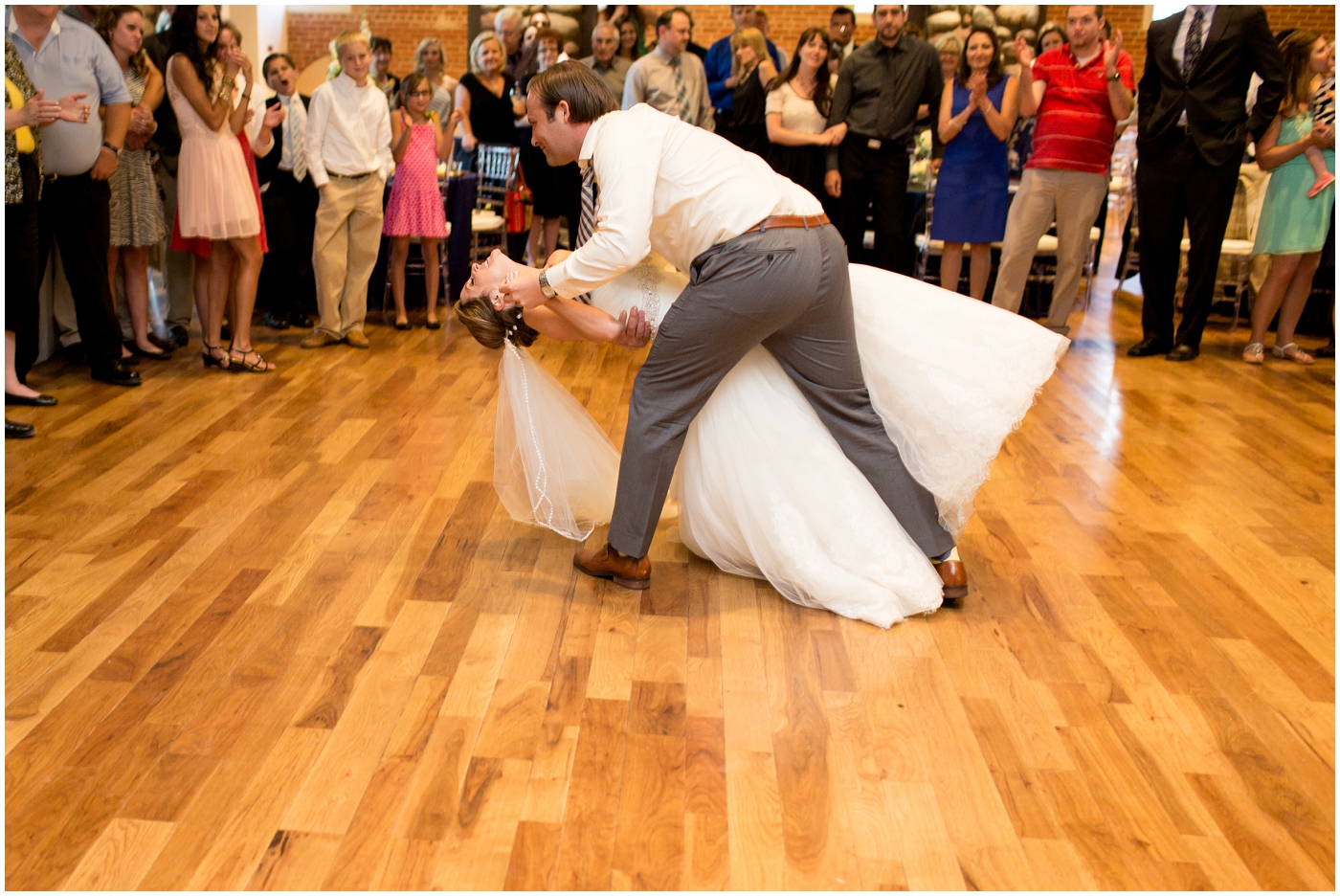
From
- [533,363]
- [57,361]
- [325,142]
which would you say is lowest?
[57,361]

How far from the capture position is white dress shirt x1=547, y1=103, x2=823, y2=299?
2529mm

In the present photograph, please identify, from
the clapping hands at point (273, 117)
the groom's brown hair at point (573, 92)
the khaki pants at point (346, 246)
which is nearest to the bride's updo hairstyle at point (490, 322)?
the groom's brown hair at point (573, 92)

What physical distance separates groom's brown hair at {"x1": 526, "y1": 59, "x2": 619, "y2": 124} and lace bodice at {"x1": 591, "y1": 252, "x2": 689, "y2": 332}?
0.42 m

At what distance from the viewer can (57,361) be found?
501 cm

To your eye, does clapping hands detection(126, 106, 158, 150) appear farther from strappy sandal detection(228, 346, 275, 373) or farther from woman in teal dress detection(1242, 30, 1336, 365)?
woman in teal dress detection(1242, 30, 1336, 365)

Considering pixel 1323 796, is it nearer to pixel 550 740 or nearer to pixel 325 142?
pixel 550 740

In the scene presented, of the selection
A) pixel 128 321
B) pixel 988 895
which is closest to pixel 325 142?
pixel 128 321

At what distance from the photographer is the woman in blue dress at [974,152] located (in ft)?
20.1

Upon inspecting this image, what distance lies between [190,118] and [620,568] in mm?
3175

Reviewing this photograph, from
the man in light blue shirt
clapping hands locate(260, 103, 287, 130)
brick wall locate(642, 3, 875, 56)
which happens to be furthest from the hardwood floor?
brick wall locate(642, 3, 875, 56)

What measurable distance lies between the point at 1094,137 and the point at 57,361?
5.16 metres

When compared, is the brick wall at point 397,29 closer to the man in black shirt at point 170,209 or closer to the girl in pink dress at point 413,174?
the girl in pink dress at point 413,174

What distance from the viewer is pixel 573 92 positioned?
2.64 metres

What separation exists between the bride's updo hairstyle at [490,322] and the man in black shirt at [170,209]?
9.92 feet
